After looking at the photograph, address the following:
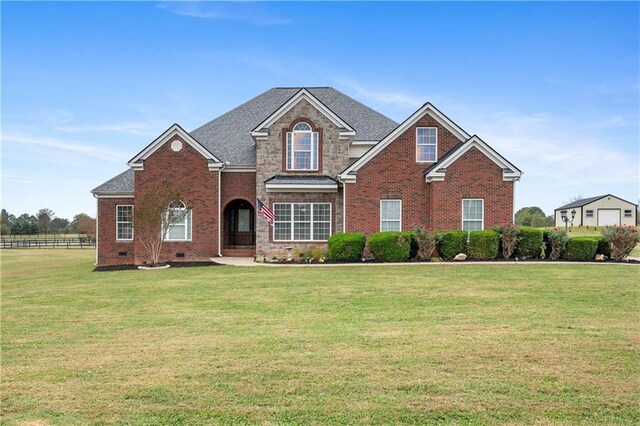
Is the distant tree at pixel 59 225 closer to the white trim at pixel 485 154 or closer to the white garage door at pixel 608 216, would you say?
the white trim at pixel 485 154

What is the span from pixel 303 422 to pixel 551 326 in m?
5.60

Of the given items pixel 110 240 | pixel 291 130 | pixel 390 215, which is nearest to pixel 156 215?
pixel 110 240

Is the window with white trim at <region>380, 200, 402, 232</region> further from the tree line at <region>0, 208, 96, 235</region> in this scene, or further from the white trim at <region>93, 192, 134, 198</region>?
the tree line at <region>0, 208, 96, 235</region>

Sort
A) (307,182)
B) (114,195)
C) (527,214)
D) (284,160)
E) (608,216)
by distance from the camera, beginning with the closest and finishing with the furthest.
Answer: (307,182), (284,160), (114,195), (608,216), (527,214)

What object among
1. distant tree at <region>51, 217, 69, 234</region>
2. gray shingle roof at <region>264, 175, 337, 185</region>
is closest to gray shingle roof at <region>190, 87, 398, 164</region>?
gray shingle roof at <region>264, 175, 337, 185</region>

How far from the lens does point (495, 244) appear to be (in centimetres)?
1919

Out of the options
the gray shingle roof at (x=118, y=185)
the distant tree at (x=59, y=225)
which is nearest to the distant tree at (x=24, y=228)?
the distant tree at (x=59, y=225)

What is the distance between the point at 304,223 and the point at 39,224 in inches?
3710

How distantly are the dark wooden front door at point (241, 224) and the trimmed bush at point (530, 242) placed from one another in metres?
14.3

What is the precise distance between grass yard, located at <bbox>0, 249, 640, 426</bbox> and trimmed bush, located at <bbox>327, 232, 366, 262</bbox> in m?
6.93

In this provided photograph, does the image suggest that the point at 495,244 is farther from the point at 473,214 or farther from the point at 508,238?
the point at 473,214

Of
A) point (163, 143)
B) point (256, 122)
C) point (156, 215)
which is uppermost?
point (256, 122)

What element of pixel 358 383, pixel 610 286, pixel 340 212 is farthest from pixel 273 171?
pixel 358 383

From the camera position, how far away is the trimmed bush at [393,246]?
62.7 ft
